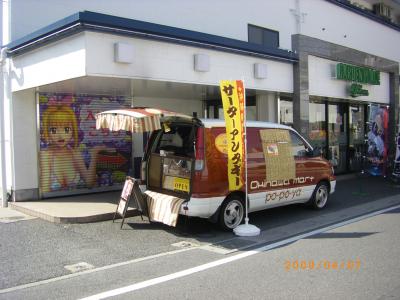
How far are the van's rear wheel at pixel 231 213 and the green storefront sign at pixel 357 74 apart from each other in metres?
8.90

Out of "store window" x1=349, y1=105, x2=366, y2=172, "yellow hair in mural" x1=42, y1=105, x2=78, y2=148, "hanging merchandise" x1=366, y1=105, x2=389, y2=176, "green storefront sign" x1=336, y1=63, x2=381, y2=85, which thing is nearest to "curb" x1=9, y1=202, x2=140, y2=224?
"yellow hair in mural" x1=42, y1=105, x2=78, y2=148

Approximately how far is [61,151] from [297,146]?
19.0 feet

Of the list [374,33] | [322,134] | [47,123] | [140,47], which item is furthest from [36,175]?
[374,33]

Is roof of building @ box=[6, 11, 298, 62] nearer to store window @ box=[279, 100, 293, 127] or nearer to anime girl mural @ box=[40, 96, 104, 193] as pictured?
anime girl mural @ box=[40, 96, 104, 193]

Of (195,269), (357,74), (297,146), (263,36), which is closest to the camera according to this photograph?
(195,269)

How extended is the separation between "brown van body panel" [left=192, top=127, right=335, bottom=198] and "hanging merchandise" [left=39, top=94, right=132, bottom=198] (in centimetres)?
502

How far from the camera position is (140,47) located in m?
9.20

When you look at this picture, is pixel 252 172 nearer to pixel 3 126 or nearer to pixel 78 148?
pixel 78 148

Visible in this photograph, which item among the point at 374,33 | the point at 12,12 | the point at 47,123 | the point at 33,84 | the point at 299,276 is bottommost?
the point at 299,276

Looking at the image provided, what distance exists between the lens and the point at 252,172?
8406 millimetres

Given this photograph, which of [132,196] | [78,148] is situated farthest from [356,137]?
[132,196]

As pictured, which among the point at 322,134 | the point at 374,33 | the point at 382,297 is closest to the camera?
the point at 382,297

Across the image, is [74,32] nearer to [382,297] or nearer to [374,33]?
[382,297]

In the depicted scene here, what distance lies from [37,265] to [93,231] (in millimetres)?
1931
